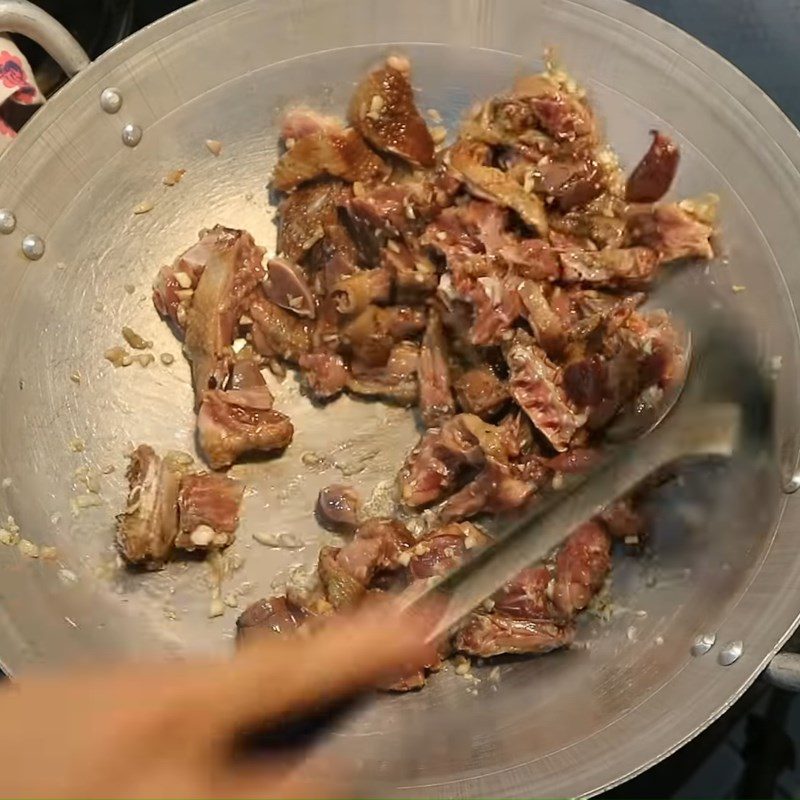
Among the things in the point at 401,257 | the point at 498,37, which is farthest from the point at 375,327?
the point at 498,37

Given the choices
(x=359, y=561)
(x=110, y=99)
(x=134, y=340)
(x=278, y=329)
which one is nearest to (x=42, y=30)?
(x=110, y=99)

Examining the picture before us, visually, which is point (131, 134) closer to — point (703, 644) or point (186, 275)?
point (186, 275)

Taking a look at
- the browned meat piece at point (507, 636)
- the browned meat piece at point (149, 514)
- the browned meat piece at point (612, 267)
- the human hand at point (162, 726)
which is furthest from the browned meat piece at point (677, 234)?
the browned meat piece at point (149, 514)

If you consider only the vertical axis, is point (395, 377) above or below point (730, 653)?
above

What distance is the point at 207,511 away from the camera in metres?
1.92

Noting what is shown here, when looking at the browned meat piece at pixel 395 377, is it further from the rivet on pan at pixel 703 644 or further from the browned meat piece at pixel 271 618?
the rivet on pan at pixel 703 644

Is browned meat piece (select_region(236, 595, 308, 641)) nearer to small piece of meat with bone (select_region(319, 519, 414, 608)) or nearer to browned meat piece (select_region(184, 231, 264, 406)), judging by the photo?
small piece of meat with bone (select_region(319, 519, 414, 608))

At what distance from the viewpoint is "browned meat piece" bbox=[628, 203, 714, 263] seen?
190 cm

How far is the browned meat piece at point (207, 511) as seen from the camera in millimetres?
1902

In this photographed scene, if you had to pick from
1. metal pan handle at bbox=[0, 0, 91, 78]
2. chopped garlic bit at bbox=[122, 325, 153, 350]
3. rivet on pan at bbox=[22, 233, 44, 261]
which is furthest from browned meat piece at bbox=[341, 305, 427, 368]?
metal pan handle at bbox=[0, 0, 91, 78]

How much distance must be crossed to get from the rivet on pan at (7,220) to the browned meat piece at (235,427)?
0.60m

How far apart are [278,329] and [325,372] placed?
0.16 m

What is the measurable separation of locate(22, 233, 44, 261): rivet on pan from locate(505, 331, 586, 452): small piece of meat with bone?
3.76 ft

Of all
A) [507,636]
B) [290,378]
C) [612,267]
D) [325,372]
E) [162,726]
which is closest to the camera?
[162,726]
